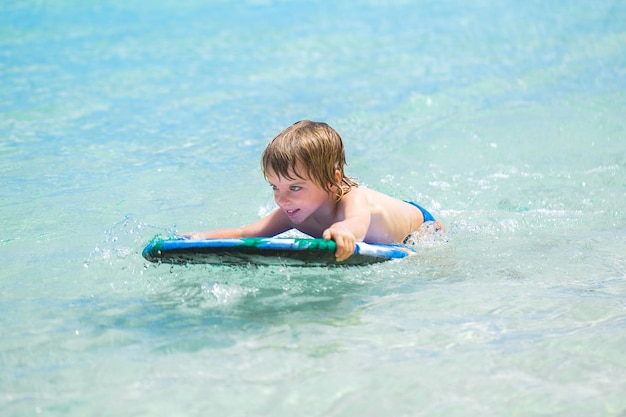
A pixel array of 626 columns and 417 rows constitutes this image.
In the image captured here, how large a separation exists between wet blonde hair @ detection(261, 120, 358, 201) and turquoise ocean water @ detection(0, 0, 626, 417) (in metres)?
0.48

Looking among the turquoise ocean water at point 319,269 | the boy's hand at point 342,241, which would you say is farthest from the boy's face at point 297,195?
the boy's hand at point 342,241

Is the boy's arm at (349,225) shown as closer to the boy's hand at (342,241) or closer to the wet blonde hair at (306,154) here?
the boy's hand at (342,241)

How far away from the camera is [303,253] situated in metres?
3.51

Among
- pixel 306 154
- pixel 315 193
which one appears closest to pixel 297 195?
pixel 315 193

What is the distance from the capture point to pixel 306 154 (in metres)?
3.88

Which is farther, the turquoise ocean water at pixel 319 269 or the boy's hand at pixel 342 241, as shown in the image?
the boy's hand at pixel 342 241

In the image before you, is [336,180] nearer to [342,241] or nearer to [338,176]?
[338,176]

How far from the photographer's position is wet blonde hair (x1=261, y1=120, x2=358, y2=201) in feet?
12.7

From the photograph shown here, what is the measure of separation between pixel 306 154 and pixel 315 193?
22 centimetres

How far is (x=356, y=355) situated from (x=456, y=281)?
1.07 m

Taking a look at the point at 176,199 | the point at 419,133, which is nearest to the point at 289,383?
the point at 176,199

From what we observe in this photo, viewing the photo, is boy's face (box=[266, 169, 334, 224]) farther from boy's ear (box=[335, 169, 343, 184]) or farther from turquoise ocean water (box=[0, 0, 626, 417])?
turquoise ocean water (box=[0, 0, 626, 417])

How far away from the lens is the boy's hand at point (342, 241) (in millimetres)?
3480

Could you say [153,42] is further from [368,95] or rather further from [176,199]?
[176,199]
